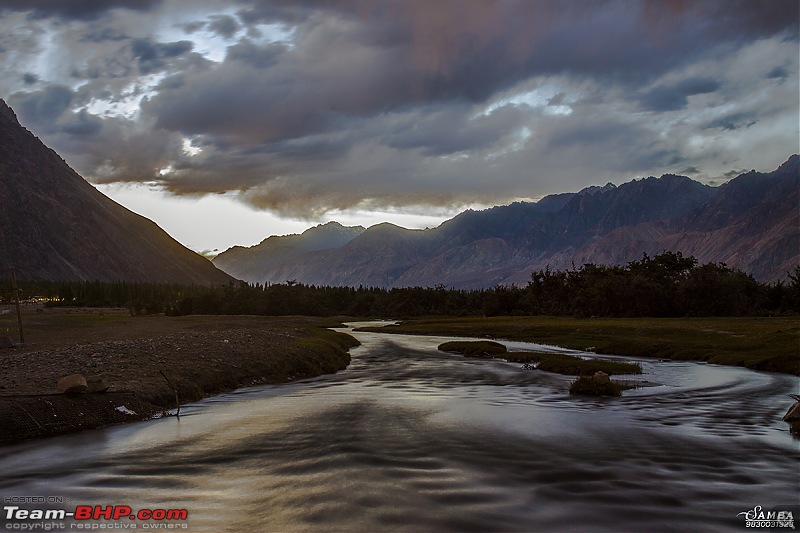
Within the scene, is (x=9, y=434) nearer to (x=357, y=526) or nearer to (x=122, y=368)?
(x=122, y=368)

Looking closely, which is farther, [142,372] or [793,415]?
[142,372]

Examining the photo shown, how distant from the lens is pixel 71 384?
1065 inches

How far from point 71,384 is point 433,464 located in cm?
1657

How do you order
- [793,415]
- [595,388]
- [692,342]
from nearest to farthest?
[793,415] < [595,388] < [692,342]

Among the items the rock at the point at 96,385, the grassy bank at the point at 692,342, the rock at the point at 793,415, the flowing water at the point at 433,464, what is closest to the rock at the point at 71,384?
the rock at the point at 96,385

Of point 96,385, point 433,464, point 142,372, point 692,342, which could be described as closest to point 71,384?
point 96,385

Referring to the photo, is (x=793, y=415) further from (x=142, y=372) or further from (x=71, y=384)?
(x=142, y=372)

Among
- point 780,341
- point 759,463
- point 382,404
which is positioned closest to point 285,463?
point 382,404

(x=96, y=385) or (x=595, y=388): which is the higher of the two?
(x=96, y=385)

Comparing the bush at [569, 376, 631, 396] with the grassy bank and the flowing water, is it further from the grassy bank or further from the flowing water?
the grassy bank

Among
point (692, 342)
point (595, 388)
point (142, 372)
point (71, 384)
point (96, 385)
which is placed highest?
point (71, 384)

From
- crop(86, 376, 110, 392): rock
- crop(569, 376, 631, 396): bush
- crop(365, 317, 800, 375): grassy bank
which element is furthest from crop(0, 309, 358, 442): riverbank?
crop(365, 317, 800, 375): grassy bank

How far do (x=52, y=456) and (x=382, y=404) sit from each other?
690 inches

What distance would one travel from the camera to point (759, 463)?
2178 cm
